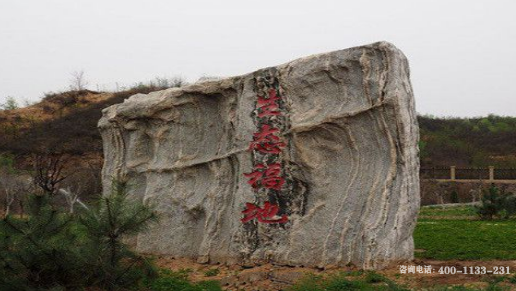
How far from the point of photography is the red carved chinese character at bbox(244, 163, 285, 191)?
771 cm

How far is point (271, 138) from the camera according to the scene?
7.77 metres

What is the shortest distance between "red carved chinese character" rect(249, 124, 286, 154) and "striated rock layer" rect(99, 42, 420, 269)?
0.36 ft

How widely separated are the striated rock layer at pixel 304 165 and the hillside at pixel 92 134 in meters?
17.7

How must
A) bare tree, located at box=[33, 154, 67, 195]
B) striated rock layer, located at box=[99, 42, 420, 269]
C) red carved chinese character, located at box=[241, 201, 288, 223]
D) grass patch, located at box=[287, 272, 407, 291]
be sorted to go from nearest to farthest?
grass patch, located at box=[287, 272, 407, 291] → striated rock layer, located at box=[99, 42, 420, 269] → red carved chinese character, located at box=[241, 201, 288, 223] → bare tree, located at box=[33, 154, 67, 195]

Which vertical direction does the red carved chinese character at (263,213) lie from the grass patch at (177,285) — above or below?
above

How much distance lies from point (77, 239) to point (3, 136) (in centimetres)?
2448

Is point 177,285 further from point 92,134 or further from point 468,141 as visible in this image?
point 468,141

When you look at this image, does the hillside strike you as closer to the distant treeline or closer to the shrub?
the distant treeline

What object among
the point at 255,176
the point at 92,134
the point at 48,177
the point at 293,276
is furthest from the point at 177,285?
the point at 92,134

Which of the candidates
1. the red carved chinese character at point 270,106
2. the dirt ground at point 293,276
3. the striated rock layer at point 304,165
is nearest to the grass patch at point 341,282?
the dirt ground at point 293,276

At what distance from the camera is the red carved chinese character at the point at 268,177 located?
771 centimetres

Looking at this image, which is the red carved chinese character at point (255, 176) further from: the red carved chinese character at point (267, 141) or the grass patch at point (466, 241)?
the grass patch at point (466, 241)

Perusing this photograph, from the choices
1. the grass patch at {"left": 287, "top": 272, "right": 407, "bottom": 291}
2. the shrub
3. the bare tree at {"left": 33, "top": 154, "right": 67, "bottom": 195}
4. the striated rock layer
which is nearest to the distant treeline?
the bare tree at {"left": 33, "top": 154, "right": 67, "bottom": 195}

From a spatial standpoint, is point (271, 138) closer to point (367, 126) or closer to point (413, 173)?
point (367, 126)
